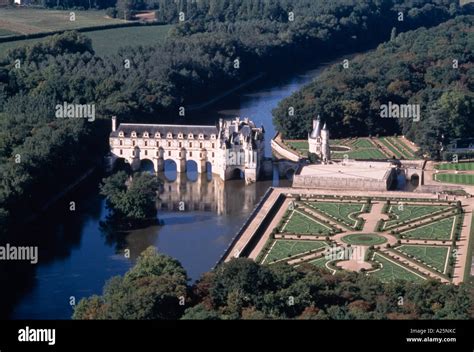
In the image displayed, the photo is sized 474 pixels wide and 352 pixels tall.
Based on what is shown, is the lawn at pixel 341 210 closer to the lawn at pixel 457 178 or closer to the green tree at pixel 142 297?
the lawn at pixel 457 178

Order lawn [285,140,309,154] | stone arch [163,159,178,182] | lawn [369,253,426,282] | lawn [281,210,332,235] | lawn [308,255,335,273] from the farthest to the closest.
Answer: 1. lawn [285,140,309,154]
2. stone arch [163,159,178,182]
3. lawn [281,210,332,235]
4. lawn [308,255,335,273]
5. lawn [369,253,426,282]

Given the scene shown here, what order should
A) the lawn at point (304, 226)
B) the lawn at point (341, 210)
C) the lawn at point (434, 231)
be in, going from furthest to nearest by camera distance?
the lawn at point (341, 210) < the lawn at point (304, 226) < the lawn at point (434, 231)

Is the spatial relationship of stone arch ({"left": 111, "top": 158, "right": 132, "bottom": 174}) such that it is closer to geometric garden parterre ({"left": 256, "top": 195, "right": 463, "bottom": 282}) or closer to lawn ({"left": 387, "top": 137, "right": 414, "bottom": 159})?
geometric garden parterre ({"left": 256, "top": 195, "right": 463, "bottom": 282})

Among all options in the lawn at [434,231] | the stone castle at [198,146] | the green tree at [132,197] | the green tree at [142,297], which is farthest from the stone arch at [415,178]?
the green tree at [142,297]

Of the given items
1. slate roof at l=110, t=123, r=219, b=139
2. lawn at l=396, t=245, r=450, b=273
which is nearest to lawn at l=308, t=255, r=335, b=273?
lawn at l=396, t=245, r=450, b=273

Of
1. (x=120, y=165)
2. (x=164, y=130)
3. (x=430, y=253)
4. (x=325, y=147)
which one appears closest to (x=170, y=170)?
(x=164, y=130)

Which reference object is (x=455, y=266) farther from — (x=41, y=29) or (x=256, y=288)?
(x=41, y=29)

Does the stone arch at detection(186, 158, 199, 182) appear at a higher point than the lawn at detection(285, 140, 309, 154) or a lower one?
lower
